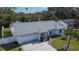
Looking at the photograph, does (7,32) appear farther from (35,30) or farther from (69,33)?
(69,33)

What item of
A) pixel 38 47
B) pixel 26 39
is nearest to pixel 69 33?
pixel 38 47

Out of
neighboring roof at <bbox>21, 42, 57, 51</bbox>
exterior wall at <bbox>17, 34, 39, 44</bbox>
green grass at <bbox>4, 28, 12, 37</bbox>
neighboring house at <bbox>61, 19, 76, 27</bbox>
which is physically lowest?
neighboring roof at <bbox>21, 42, 57, 51</bbox>

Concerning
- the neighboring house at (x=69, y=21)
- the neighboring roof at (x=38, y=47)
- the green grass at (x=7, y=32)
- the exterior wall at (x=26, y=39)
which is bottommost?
the neighboring roof at (x=38, y=47)

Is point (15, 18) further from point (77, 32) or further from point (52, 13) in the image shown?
point (77, 32)

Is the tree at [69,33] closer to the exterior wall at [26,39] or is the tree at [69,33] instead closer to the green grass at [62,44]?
the green grass at [62,44]

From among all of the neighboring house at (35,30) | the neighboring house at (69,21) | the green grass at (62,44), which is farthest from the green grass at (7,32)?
the neighboring house at (69,21)

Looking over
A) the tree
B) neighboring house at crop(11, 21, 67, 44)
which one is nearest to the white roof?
neighboring house at crop(11, 21, 67, 44)

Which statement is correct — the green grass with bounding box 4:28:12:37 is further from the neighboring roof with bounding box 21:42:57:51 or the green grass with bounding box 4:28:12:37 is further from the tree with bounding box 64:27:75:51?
the tree with bounding box 64:27:75:51
